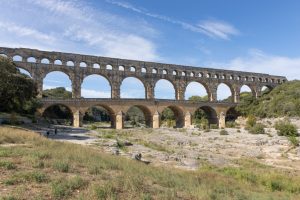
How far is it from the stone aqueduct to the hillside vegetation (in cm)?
266

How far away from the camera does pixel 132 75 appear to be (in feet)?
174

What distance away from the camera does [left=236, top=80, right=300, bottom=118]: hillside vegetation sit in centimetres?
5175

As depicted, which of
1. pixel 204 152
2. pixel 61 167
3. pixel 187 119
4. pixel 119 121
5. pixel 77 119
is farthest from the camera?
pixel 187 119

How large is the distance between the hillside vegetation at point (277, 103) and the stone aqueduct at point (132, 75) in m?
2.66

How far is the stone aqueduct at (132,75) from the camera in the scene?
4516 cm

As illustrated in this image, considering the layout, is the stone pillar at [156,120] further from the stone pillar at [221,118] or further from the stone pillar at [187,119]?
the stone pillar at [221,118]

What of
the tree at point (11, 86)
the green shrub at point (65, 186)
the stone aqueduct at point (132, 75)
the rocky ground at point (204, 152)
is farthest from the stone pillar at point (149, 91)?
the green shrub at point (65, 186)

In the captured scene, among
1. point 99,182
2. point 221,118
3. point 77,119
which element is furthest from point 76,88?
point 99,182

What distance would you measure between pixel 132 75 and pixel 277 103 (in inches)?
960

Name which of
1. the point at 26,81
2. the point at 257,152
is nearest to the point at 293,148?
the point at 257,152

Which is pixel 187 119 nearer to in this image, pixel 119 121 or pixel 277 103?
pixel 119 121

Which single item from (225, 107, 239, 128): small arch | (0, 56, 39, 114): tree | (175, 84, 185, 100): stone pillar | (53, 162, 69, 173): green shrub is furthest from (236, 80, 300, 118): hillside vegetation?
(53, 162, 69, 173): green shrub

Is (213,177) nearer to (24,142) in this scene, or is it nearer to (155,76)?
(24,142)

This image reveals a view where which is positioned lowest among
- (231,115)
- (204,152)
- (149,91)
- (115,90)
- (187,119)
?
(204,152)
